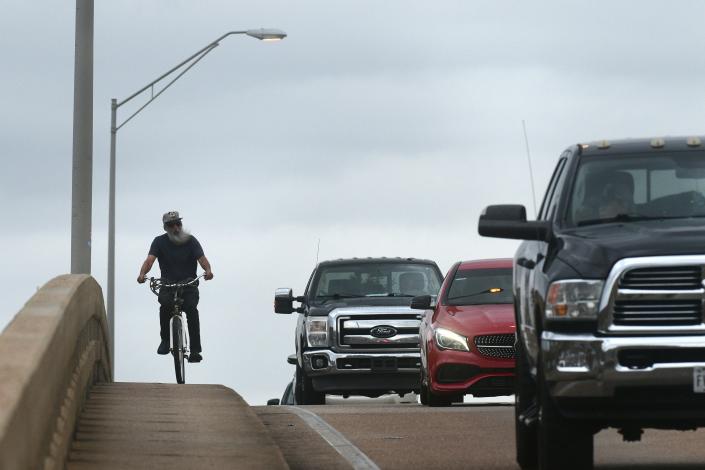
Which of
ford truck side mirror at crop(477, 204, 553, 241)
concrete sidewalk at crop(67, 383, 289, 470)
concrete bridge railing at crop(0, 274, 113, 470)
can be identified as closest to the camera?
concrete bridge railing at crop(0, 274, 113, 470)

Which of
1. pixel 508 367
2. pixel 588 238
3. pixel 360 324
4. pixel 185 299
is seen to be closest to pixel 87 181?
pixel 185 299

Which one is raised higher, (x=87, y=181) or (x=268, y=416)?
(x=87, y=181)

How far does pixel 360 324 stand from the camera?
1005 inches

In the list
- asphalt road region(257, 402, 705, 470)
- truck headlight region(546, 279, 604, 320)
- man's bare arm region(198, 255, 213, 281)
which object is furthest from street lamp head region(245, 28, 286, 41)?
truck headlight region(546, 279, 604, 320)

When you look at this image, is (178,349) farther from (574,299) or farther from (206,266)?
(574,299)

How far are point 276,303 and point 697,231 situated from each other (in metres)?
14.8

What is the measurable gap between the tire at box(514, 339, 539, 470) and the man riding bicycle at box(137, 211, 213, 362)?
415 inches

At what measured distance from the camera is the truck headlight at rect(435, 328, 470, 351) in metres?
21.3

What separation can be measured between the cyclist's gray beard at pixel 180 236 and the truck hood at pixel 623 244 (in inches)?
478

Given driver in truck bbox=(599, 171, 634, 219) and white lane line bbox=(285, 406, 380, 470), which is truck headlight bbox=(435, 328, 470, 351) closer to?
white lane line bbox=(285, 406, 380, 470)

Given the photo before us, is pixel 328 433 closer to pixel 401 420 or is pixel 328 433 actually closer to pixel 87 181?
pixel 401 420

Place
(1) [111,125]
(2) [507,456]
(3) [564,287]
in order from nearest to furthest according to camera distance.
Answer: (3) [564,287]
(2) [507,456]
(1) [111,125]

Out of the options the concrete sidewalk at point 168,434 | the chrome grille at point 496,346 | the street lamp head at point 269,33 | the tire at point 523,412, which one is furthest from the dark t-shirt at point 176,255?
the street lamp head at point 269,33

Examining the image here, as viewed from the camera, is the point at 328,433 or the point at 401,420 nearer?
the point at 328,433
